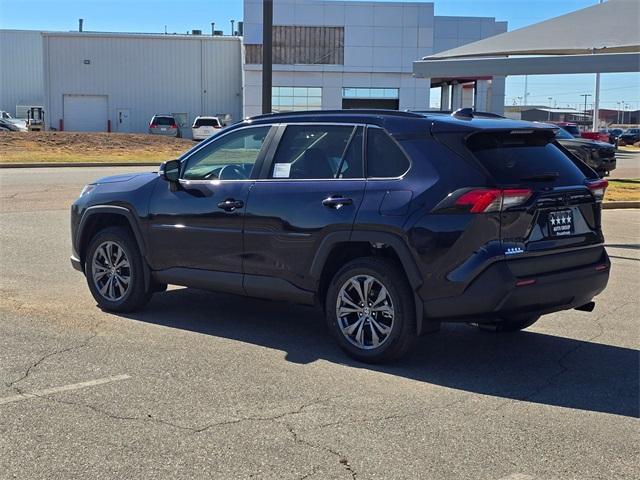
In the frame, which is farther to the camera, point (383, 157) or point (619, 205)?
point (619, 205)

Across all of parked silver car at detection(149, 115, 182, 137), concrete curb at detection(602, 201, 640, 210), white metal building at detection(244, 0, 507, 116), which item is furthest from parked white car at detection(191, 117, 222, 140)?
concrete curb at detection(602, 201, 640, 210)

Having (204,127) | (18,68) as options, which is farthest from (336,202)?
(18,68)

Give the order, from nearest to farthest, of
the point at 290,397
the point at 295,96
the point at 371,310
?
1. the point at 290,397
2. the point at 371,310
3. the point at 295,96

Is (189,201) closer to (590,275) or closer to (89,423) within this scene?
(89,423)

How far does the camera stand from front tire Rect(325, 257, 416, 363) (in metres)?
5.43

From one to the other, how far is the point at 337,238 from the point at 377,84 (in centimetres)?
5224

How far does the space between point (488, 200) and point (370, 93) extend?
174 feet

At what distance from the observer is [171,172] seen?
673cm

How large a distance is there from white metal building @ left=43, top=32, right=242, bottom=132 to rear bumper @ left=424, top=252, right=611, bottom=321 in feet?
183

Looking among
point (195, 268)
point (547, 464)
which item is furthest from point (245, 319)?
point (547, 464)

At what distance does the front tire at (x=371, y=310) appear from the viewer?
543 centimetres

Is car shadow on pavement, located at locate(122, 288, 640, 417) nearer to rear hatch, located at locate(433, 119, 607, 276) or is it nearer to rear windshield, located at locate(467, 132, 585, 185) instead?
rear hatch, located at locate(433, 119, 607, 276)

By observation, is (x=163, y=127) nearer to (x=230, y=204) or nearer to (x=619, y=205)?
(x=619, y=205)

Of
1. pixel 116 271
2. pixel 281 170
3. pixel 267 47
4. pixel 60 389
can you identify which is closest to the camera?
pixel 60 389
